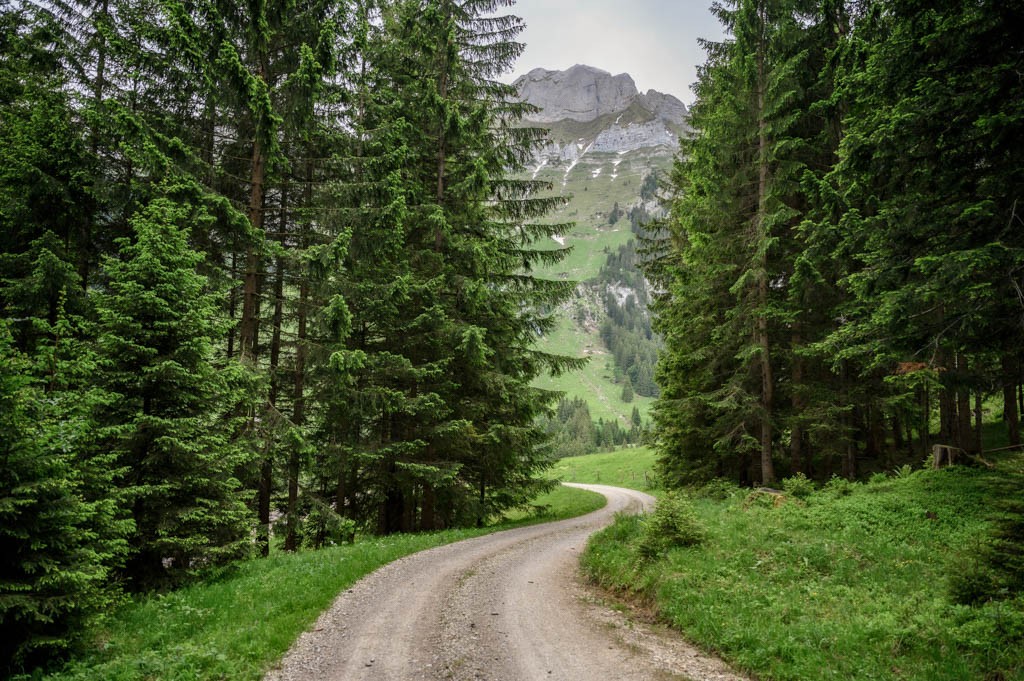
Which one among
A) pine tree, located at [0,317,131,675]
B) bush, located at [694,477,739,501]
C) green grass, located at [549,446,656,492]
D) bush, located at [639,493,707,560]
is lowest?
green grass, located at [549,446,656,492]

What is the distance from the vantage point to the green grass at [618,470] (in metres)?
49.4

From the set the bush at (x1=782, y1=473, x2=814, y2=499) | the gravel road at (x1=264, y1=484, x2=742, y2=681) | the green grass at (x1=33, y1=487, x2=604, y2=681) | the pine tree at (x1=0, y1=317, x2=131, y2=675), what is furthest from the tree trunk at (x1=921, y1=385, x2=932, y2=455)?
the pine tree at (x1=0, y1=317, x2=131, y2=675)

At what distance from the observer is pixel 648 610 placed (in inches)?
376

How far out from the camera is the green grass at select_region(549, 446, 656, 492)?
4941 centimetres

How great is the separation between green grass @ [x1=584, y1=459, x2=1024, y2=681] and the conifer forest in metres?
3.76

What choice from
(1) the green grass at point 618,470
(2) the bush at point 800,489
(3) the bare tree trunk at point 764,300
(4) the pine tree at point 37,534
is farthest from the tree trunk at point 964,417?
(1) the green grass at point 618,470

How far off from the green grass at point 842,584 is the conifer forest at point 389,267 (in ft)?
12.3

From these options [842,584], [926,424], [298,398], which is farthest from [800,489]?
[298,398]

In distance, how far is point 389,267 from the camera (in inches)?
703

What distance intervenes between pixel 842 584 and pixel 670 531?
3669 mm

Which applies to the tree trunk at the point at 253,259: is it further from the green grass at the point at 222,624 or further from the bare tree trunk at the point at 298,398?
the green grass at the point at 222,624

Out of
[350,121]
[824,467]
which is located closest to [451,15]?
[350,121]

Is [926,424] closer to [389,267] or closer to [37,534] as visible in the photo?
[389,267]

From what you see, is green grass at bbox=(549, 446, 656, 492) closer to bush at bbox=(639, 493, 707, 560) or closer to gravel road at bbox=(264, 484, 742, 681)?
bush at bbox=(639, 493, 707, 560)
